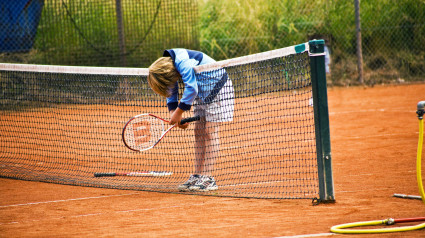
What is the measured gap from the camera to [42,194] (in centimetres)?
523

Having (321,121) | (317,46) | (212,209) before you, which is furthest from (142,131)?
(317,46)

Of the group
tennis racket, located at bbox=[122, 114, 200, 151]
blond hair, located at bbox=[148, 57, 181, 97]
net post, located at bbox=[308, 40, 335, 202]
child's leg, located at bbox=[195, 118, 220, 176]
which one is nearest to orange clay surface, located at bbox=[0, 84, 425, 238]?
net post, located at bbox=[308, 40, 335, 202]

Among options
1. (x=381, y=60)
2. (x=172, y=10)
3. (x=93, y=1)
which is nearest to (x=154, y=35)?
(x=172, y=10)

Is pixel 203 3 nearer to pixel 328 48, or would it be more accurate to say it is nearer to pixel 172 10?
pixel 172 10

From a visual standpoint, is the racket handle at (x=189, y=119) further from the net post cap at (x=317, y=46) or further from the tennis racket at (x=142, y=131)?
the net post cap at (x=317, y=46)

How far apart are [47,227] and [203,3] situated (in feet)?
48.7

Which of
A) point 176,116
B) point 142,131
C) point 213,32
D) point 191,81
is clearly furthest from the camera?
point 213,32

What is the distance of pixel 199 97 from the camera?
5.12 m

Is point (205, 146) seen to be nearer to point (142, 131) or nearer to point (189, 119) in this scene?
point (189, 119)

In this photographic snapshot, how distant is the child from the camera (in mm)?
4844

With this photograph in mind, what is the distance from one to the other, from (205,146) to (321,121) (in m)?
1.38

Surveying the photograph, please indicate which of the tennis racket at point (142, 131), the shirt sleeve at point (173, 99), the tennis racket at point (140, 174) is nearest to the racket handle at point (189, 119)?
the tennis racket at point (142, 131)

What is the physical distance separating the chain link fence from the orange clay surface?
28.0 ft

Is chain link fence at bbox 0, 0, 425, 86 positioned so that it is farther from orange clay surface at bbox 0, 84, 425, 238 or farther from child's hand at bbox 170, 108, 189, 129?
child's hand at bbox 170, 108, 189, 129
